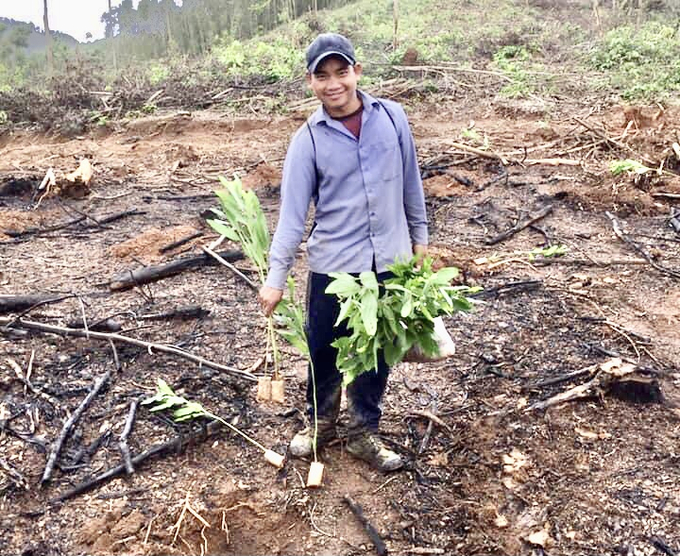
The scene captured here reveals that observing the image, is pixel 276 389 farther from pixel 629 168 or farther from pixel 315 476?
pixel 629 168

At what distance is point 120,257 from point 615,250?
431 centimetres

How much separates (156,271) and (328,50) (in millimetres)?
2994

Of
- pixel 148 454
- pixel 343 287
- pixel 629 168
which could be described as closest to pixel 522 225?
pixel 629 168

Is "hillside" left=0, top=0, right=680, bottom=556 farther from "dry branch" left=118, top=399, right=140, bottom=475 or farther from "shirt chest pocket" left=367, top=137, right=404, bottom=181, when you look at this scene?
"shirt chest pocket" left=367, top=137, right=404, bottom=181

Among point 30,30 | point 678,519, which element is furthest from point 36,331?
point 30,30

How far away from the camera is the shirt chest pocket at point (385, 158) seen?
2.42 meters

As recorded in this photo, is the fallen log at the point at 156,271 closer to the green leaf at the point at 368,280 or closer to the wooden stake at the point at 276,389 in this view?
the wooden stake at the point at 276,389

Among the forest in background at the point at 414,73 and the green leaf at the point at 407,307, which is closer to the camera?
the green leaf at the point at 407,307

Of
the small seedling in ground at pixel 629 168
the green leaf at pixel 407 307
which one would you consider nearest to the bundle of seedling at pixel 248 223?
the green leaf at pixel 407 307

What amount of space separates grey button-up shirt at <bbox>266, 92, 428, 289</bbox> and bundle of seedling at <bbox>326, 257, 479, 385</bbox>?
16 centimetres

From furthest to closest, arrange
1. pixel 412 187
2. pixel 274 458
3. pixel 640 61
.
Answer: pixel 640 61
pixel 274 458
pixel 412 187

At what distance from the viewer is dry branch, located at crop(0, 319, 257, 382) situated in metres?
3.39

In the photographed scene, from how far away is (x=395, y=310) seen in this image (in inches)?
91.0

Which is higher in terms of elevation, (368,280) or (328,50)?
(328,50)
